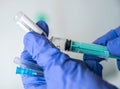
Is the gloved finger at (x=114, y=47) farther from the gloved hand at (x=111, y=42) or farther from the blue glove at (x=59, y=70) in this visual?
the blue glove at (x=59, y=70)

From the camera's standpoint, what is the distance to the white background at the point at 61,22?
0.81m

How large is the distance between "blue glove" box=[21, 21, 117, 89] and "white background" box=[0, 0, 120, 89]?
219 mm

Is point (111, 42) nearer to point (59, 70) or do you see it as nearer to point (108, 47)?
point (108, 47)

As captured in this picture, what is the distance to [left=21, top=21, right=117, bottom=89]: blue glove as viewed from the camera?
569mm

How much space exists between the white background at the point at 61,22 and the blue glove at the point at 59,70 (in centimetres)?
22

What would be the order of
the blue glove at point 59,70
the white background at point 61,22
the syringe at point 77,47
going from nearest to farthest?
1. the blue glove at point 59,70
2. the syringe at point 77,47
3. the white background at point 61,22

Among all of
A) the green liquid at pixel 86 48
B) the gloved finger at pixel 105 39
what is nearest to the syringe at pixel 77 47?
the green liquid at pixel 86 48

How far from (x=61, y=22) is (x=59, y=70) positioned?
1.20 feet

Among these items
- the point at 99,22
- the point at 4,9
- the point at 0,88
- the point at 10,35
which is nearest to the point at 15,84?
the point at 0,88

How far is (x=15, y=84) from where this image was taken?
2.68 ft

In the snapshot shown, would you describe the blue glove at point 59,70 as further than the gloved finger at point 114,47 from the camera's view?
No

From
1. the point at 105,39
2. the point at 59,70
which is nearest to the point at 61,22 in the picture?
the point at 105,39

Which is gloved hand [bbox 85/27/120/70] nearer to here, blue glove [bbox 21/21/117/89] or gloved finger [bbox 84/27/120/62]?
gloved finger [bbox 84/27/120/62]

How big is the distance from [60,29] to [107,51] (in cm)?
24
